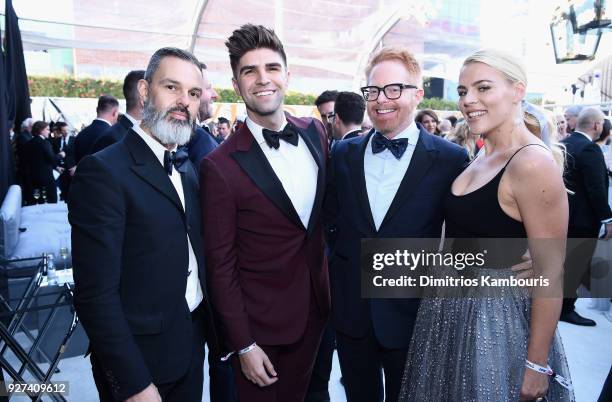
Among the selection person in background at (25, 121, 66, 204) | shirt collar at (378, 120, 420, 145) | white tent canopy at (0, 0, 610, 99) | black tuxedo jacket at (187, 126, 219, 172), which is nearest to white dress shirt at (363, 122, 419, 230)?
shirt collar at (378, 120, 420, 145)

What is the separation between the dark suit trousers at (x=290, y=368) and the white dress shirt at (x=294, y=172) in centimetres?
45

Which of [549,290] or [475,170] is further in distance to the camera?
[475,170]

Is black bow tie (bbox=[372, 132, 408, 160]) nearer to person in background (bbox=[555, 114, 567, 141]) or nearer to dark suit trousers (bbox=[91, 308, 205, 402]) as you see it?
dark suit trousers (bbox=[91, 308, 205, 402])

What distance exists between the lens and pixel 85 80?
58.4 ft

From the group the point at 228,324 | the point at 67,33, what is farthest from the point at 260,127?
the point at 67,33

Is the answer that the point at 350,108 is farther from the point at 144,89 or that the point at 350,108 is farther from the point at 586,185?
the point at 144,89

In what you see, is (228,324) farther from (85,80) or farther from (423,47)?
(423,47)

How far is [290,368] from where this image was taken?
2137mm

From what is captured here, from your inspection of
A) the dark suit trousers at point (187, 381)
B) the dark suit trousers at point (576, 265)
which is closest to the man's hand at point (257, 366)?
the dark suit trousers at point (187, 381)

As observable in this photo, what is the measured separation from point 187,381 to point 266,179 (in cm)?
90

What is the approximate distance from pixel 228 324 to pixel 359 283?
62 centimetres

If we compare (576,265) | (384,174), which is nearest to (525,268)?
(384,174)

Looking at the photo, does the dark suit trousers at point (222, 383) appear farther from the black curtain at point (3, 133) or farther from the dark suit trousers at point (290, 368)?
the black curtain at point (3, 133)

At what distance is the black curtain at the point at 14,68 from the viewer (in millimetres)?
6516
